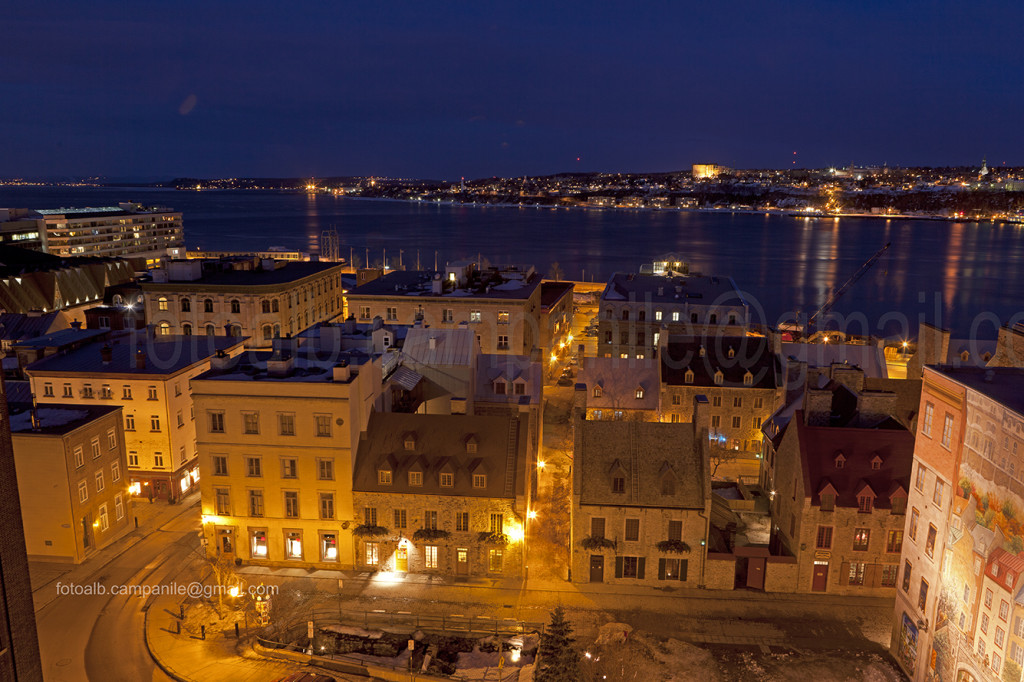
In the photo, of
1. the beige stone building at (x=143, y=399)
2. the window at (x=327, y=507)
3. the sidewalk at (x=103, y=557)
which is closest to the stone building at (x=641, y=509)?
the window at (x=327, y=507)

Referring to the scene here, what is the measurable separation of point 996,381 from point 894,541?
42.3 feet

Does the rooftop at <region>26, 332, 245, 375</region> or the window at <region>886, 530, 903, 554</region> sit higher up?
the rooftop at <region>26, 332, 245, 375</region>

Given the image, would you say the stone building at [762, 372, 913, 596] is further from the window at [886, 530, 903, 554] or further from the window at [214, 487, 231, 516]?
the window at [214, 487, 231, 516]

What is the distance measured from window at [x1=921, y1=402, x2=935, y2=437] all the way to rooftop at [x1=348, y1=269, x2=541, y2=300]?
52090 millimetres

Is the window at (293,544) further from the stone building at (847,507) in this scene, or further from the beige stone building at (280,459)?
the stone building at (847,507)

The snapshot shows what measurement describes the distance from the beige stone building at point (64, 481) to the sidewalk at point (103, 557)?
657mm

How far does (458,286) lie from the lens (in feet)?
287

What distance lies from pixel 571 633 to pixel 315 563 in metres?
16.2

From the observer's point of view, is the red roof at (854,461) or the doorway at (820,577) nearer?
the red roof at (854,461)

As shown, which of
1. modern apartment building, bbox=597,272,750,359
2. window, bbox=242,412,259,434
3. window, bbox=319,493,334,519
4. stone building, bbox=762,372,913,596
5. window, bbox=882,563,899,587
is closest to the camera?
stone building, bbox=762,372,913,596

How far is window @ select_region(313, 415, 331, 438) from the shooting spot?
41.0m

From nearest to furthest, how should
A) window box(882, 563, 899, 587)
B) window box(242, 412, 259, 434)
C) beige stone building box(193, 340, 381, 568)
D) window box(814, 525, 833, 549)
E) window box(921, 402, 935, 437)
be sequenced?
1. window box(921, 402, 935, 437)
2. window box(814, 525, 833, 549)
3. window box(882, 563, 899, 587)
4. beige stone building box(193, 340, 381, 568)
5. window box(242, 412, 259, 434)

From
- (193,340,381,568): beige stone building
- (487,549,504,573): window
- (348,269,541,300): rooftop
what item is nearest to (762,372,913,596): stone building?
(487,549,504,573): window

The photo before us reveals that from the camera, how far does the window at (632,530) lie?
39844 mm
